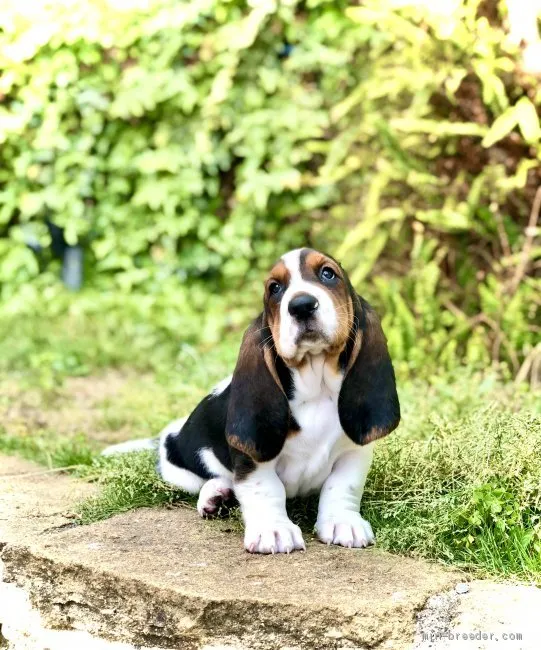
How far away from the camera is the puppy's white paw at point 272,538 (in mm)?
3721

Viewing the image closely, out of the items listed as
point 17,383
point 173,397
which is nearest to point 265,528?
point 173,397

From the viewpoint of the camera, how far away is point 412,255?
7.67 meters

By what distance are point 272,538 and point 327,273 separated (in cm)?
100

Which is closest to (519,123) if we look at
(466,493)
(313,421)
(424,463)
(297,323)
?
(424,463)

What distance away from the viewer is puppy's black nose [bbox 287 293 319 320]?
3529 mm

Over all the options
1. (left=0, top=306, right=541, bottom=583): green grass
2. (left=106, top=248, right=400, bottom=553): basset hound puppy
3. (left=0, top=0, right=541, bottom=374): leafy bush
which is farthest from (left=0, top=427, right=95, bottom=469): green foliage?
(left=0, top=0, right=541, bottom=374): leafy bush

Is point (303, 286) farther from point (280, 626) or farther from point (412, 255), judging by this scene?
point (412, 255)

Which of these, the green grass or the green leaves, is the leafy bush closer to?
the green leaves

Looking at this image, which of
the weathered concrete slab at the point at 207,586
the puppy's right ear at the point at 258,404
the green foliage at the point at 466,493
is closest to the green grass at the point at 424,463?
the green foliage at the point at 466,493

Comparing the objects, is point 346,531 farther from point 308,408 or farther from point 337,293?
point 337,293

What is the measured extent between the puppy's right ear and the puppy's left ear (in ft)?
0.79

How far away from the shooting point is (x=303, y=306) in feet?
11.6

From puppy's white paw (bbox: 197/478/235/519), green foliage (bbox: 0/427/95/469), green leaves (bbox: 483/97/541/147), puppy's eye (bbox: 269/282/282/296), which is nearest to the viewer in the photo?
puppy's eye (bbox: 269/282/282/296)

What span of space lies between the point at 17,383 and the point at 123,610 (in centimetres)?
416
